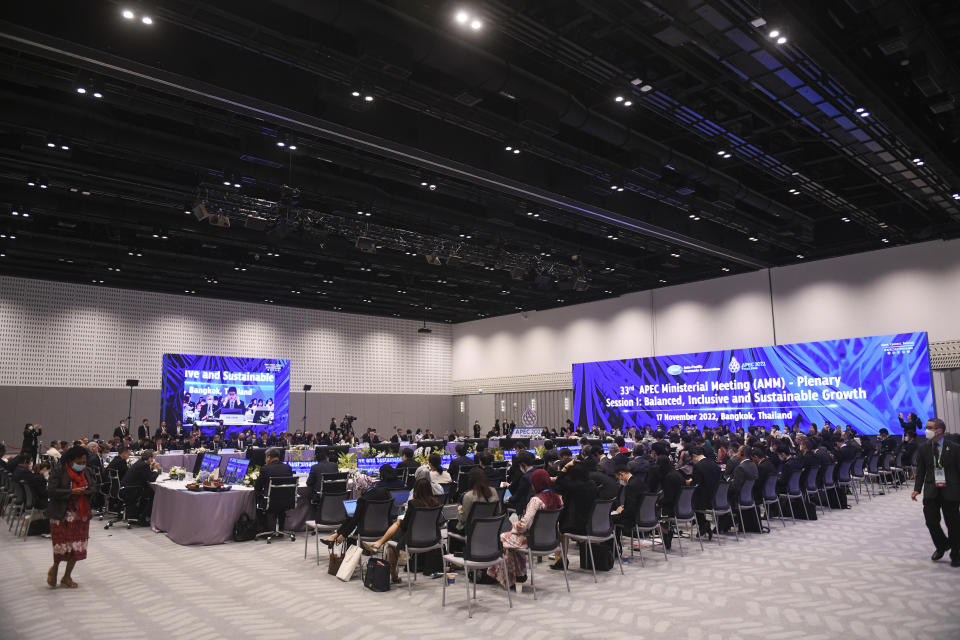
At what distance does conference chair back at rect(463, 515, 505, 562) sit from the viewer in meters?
5.85

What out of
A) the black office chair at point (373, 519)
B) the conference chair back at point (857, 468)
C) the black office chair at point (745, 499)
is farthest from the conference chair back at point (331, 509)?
the conference chair back at point (857, 468)

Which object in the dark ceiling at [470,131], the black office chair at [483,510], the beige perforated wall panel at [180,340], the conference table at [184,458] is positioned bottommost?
the conference table at [184,458]

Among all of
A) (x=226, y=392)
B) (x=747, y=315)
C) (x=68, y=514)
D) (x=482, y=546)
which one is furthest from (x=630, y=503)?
(x=226, y=392)

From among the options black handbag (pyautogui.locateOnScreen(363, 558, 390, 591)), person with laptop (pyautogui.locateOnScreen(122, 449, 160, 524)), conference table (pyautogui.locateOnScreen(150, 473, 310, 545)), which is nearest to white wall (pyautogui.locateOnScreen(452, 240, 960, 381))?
conference table (pyautogui.locateOnScreen(150, 473, 310, 545))

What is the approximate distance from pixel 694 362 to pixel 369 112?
16.2 meters

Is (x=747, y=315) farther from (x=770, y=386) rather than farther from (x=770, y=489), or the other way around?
(x=770, y=489)

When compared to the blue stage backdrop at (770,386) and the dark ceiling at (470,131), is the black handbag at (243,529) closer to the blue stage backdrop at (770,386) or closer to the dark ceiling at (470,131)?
the dark ceiling at (470,131)

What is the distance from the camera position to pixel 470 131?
1180 centimetres

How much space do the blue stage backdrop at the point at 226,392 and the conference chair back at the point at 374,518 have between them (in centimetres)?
1875

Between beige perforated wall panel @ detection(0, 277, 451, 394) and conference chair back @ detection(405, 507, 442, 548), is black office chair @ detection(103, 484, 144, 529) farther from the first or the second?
beige perforated wall panel @ detection(0, 277, 451, 394)

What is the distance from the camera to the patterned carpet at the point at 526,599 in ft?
17.0

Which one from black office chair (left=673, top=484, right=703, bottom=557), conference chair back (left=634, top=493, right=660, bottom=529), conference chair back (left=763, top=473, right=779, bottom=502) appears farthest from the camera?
conference chair back (left=763, top=473, right=779, bottom=502)

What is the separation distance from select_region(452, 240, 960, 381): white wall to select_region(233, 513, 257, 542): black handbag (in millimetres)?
17659

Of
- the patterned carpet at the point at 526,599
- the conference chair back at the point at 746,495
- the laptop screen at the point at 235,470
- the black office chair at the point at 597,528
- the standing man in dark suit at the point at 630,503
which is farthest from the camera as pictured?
the laptop screen at the point at 235,470
